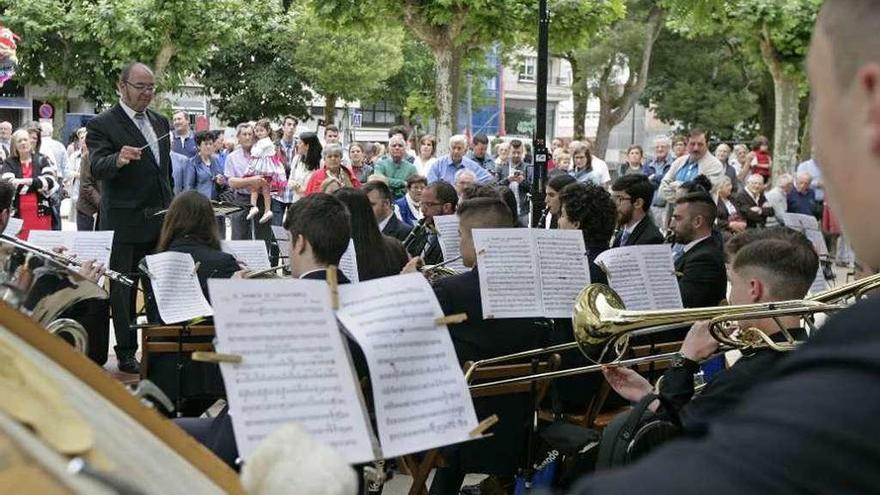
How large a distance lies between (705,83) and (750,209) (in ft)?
79.5

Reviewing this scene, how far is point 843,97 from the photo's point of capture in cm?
89

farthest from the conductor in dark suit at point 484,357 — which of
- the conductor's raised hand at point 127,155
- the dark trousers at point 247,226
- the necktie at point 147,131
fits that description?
the dark trousers at point 247,226

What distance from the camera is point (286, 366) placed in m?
2.39

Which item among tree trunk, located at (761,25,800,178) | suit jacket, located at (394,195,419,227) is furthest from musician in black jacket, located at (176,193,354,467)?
tree trunk, located at (761,25,800,178)

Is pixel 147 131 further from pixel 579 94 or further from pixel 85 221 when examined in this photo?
pixel 579 94

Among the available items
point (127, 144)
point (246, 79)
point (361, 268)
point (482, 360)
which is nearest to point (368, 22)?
point (127, 144)

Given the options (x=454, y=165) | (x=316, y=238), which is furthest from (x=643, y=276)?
(x=454, y=165)

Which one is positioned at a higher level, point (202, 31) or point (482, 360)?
point (202, 31)

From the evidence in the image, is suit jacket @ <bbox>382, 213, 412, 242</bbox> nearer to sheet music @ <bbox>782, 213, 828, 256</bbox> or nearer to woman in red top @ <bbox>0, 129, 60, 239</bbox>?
sheet music @ <bbox>782, 213, 828, 256</bbox>

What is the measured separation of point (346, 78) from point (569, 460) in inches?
1387

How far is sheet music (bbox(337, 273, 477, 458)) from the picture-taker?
8.95ft

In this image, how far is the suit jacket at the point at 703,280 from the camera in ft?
19.3

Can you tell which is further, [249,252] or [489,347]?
[249,252]

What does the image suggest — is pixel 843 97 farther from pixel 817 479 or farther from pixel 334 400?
pixel 334 400
